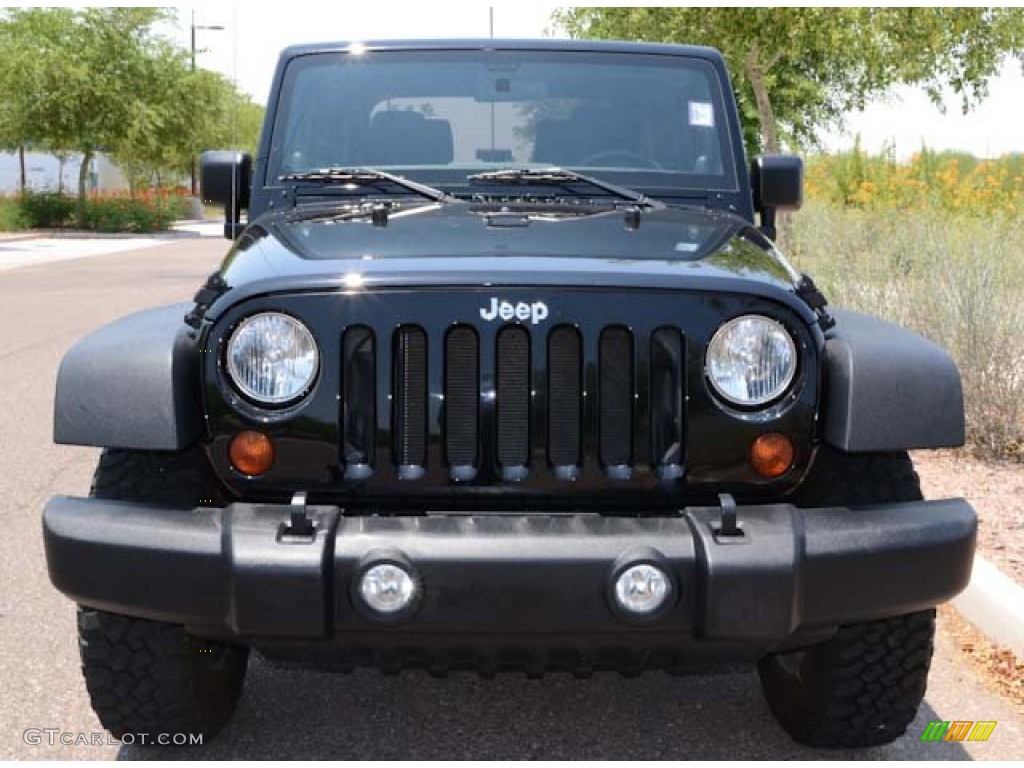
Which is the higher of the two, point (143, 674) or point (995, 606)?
point (143, 674)

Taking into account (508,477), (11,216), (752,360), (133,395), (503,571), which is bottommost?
(11,216)

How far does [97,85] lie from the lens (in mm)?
35625

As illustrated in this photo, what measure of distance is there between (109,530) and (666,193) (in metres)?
2.17

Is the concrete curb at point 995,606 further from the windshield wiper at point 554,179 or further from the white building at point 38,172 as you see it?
the white building at point 38,172

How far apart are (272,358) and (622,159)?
1827 mm

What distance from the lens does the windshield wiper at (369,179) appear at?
13.4ft

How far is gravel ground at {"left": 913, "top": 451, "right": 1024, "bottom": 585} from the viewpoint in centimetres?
500

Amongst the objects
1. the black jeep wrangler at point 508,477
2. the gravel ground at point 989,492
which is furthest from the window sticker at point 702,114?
the gravel ground at point 989,492

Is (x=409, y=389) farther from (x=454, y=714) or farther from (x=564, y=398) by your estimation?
(x=454, y=714)

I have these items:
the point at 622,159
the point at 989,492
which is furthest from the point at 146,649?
the point at 989,492

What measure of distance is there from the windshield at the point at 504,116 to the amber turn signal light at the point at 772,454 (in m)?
1.51

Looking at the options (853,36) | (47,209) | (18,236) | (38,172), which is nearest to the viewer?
(853,36)

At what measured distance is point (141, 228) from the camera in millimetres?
39625

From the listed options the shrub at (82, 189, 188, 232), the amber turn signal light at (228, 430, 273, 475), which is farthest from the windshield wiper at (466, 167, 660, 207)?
the shrub at (82, 189, 188, 232)
